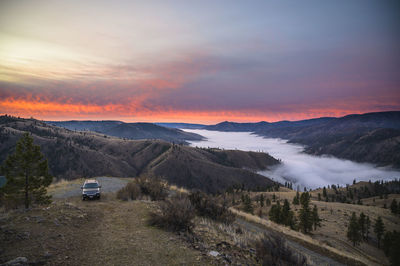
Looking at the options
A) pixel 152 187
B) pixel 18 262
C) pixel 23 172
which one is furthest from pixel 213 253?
pixel 23 172

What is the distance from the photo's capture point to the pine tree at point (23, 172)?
13375 millimetres

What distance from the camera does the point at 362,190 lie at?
185 m

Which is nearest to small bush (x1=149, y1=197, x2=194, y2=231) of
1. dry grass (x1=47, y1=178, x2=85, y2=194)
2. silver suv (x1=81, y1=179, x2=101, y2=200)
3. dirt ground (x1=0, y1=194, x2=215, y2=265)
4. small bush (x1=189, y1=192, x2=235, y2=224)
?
dirt ground (x1=0, y1=194, x2=215, y2=265)

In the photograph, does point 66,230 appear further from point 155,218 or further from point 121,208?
point 121,208

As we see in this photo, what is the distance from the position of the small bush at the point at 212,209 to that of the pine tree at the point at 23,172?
11.0m

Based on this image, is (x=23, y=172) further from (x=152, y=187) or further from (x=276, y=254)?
(x=276, y=254)

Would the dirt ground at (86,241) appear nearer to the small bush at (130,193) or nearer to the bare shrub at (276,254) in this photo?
the bare shrub at (276,254)

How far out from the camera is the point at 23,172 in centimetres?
1384

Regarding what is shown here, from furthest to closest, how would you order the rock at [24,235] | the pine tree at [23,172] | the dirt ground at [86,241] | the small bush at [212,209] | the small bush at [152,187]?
the small bush at [152,187], the pine tree at [23,172], the small bush at [212,209], the rock at [24,235], the dirt ground at [86,241]

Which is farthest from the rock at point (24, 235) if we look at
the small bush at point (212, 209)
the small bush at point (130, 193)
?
the small bush at point (130, 193)

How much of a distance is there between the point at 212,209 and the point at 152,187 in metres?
6.54

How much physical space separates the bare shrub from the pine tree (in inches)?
587

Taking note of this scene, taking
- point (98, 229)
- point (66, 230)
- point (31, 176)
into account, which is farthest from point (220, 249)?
point (31, 176)

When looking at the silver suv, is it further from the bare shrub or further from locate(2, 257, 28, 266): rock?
the bare shrub
